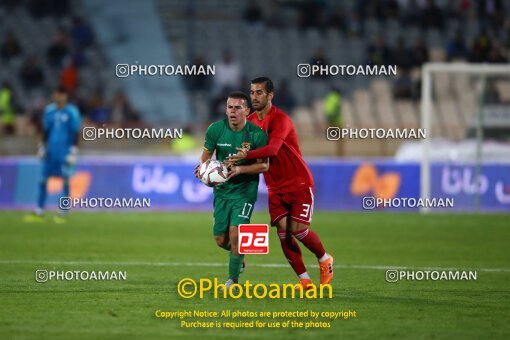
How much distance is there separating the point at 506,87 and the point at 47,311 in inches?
714

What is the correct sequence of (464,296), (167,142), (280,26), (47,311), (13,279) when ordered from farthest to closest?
(280,26), (167,142), (13,279), (464,296), (47,311)

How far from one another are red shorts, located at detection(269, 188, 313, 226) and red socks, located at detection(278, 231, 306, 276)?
21 cm

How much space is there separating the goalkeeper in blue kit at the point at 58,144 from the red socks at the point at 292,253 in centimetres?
1057

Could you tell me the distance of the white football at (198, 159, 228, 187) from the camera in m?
11.5

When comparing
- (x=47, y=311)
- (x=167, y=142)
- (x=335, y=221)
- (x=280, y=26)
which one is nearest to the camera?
(x=47, y=311)

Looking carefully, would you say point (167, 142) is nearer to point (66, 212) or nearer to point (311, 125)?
point (311, 125)

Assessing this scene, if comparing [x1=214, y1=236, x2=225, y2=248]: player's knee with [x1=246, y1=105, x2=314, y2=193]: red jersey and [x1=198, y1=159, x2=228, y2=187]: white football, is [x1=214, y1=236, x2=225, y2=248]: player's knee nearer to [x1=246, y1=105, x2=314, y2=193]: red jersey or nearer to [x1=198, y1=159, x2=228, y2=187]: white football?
[x1=198, y1=159, x2=228, y2=187]: white football

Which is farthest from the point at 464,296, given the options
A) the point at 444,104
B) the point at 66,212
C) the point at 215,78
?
the point at 215,78

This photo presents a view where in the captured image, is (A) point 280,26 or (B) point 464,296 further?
(A) point 280,26

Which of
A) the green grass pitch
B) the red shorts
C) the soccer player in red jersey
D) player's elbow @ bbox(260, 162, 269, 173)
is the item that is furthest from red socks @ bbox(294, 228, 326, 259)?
player's elbow @ bbox(260, 162, 269, 173)

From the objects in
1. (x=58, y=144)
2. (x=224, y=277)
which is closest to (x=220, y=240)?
(x=224, y=277)

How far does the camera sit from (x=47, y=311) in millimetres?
10523

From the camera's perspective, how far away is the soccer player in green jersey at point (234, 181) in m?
11.8

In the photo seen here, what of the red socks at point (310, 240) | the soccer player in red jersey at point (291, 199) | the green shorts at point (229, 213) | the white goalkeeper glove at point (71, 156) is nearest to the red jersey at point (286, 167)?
the soccer player in red jersey at point (291, 199)
